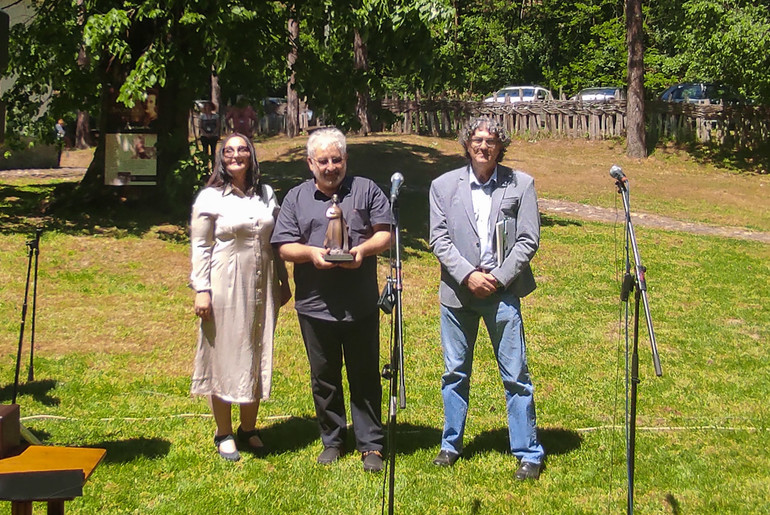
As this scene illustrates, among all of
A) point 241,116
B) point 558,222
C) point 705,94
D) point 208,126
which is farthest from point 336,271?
point 705,94

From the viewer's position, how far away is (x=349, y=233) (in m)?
4.97

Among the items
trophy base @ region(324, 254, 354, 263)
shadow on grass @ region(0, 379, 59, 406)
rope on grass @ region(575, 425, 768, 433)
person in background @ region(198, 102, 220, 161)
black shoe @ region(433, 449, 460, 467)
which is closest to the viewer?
trophy base @ region(324, 254, 354, 263)

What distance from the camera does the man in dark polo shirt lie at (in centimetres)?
496

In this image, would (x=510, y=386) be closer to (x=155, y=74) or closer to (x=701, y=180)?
(x=155, y=74)

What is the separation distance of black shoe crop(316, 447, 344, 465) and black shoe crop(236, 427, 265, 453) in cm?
43

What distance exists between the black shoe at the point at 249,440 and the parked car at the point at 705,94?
20.5 metres

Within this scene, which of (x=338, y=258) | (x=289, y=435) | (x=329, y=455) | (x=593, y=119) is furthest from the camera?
(x=593, y=119)

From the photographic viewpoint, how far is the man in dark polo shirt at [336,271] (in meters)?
4.96

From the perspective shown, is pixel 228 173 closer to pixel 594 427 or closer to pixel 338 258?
pixel 338 258

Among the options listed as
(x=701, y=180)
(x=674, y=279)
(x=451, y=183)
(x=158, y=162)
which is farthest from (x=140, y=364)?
(x=701, y=180)

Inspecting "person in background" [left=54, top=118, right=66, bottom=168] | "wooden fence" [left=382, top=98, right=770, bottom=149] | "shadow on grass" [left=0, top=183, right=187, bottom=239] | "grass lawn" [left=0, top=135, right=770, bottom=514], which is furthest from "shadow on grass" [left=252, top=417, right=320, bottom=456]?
"wooden fence" [left=382, top=98, right=770, bottom=149]

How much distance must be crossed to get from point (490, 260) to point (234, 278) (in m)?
1.49

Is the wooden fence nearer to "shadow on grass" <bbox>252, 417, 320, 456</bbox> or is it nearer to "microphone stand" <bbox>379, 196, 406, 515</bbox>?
"shadow on grass" <bbox>252, 417, 320, 456</bbox>

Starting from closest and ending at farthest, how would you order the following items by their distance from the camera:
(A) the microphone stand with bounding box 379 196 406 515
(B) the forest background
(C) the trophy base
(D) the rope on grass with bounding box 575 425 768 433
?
(A) the microphone stand with bounding box 379 196 406 515 → (C) the trophy base → (D) the rope on grass with bounding box 575 425 768 433 → (B) the forest background
